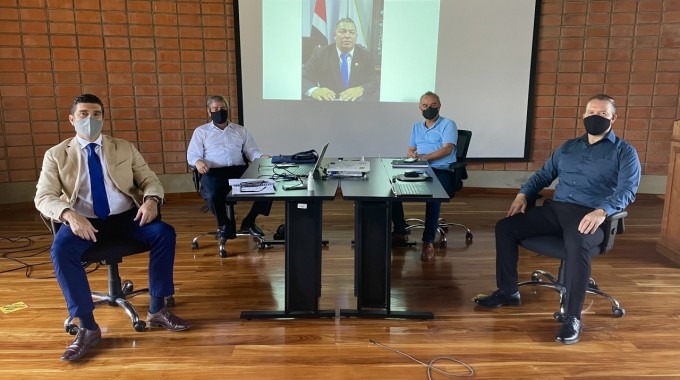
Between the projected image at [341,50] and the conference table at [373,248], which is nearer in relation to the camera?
the conference table at [373,248]

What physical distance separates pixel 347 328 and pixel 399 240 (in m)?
1.50

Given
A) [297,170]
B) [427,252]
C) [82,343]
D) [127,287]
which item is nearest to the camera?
[82,343]

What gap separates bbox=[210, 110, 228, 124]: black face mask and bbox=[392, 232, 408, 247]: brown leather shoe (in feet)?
5.19

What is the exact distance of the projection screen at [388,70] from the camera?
205 inches

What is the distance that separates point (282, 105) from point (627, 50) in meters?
3.55

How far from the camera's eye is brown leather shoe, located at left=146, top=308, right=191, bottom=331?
2.65 meters

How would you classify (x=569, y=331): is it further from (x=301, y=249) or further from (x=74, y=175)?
(x=74, y=175)

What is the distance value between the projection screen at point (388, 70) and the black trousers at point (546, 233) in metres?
2.62

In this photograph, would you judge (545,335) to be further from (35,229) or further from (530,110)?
(35,229)

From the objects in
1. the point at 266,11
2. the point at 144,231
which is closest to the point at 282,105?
the point at 266,11

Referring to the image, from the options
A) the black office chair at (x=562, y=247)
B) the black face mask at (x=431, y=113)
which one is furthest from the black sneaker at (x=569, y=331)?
the black face mask at (x=431, y=113)

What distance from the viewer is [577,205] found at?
113 inches

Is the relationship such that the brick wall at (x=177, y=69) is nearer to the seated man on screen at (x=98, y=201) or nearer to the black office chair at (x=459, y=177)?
the black office chair at (x=459, y=177)

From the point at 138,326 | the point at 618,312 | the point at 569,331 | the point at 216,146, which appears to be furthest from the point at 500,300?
the point at 216,146
